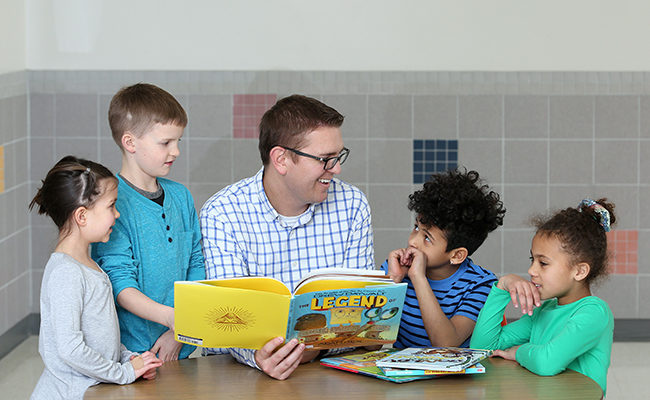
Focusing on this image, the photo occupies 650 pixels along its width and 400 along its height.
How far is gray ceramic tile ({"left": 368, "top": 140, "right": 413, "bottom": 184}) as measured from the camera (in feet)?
15.2

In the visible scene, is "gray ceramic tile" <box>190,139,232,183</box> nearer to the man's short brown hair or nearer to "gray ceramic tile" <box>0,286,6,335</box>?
"gray ceramic tile" <box>0,286,6,335</box>

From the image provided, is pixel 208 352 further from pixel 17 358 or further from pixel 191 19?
pixel 191 19

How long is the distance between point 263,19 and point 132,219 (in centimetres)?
256

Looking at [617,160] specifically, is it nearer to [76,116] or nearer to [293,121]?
[293,121]

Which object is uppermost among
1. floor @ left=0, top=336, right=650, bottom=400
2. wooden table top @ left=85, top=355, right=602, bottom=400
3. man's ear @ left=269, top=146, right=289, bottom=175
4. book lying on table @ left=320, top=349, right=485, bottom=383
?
man's ear @ left=269, top=146, right=289, bottom=175

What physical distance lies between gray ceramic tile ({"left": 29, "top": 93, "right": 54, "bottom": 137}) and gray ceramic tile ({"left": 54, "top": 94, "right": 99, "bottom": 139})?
0.11ft

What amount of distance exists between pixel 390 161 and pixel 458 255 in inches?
89.7

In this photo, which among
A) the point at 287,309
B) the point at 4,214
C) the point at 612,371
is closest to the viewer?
the point at 287,309

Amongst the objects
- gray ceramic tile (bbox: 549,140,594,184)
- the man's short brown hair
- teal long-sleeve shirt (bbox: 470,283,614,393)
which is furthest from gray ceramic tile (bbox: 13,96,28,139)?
teal long-sleeve shirt (bbox: 470,283,614,393)

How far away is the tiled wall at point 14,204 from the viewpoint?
14.0ft

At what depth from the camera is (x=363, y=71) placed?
4.58 metres

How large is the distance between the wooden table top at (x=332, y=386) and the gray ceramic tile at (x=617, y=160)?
2848mm

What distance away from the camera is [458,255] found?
7.88 ft

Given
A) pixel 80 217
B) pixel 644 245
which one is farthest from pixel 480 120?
pixel 80 217
